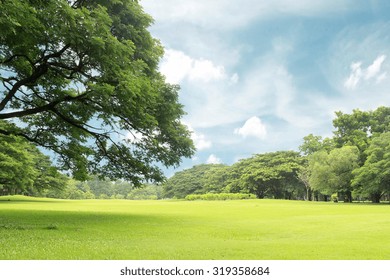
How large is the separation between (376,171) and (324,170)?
10862 millimetres

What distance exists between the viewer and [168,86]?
77.7ft

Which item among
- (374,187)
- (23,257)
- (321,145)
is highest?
(321,145)

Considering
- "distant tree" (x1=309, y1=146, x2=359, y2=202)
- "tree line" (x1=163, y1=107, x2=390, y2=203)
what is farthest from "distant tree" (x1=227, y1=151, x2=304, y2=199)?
"distant tree" (x1=309, y1=146, x2=359, y2=202)

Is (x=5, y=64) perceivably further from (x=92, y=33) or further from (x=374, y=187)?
(x=374, y=187)

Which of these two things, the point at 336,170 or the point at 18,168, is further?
the point at 336,170

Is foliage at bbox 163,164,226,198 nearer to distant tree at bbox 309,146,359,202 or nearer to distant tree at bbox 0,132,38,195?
distant tree at bbox 309,146,359,202

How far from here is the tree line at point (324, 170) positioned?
64.9 m

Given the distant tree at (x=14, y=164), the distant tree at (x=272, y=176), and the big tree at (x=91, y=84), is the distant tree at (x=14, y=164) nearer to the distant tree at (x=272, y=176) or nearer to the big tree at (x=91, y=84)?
the big tree at (x=91, y=84)

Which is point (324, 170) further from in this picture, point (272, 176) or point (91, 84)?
point (91, 84)

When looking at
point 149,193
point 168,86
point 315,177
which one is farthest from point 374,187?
point 149,193

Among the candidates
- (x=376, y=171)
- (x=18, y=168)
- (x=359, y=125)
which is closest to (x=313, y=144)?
(x=359, y=125)

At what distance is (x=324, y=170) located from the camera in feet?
226

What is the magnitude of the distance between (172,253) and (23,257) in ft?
13.8

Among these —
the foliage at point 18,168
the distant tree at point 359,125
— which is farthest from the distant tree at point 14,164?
the distant tree at point 359,125
